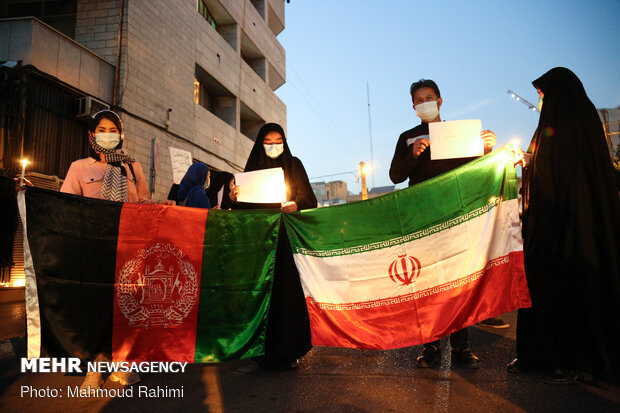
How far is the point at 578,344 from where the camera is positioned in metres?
2.34

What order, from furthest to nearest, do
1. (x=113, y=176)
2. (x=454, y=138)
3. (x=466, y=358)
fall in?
(x=113, y=176), (x=454, y=138), (x=466, y=358)

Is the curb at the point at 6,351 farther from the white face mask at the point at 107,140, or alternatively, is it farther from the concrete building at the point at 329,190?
the concrete building at the point at 329,190

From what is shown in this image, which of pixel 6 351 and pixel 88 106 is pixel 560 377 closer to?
pixel 6 351

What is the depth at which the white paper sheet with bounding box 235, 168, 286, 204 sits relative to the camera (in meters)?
2.98

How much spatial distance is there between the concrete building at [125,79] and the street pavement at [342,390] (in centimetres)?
543

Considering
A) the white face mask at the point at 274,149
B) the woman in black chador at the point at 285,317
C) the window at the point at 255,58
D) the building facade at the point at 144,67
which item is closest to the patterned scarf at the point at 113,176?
the woman in black chador at the point at 285,317

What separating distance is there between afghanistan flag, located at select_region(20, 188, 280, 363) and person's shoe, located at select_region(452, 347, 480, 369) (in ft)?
4.98

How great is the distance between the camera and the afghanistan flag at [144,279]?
2.45 meters

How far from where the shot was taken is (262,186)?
3.00m

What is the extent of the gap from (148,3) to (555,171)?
9911mm

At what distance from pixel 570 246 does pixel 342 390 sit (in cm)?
183

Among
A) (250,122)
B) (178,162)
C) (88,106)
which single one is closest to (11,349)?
(178,162)

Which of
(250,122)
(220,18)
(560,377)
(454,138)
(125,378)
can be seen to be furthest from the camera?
(250,122)

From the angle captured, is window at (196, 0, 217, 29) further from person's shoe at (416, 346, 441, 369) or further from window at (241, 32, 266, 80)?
person's shoe at (416, 346, 441, 369)
